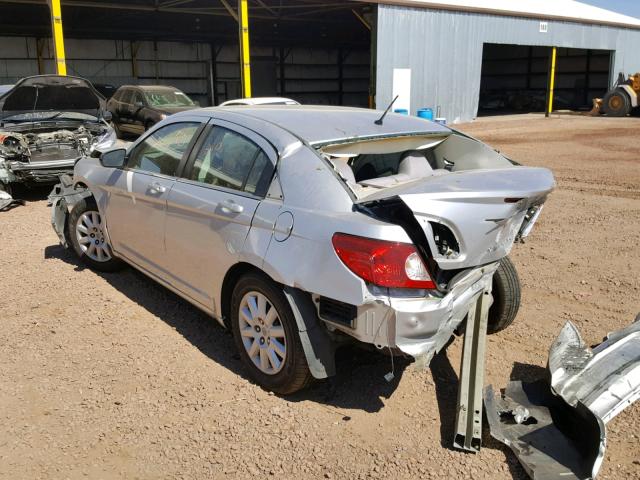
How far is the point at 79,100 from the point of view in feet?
32.1

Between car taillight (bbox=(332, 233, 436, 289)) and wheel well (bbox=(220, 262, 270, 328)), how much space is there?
719 millimetres

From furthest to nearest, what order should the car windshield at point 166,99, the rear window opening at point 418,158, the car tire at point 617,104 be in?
the car tire at point 617,104
the car windshield at point 166,99
the rear window opening at point 418,158

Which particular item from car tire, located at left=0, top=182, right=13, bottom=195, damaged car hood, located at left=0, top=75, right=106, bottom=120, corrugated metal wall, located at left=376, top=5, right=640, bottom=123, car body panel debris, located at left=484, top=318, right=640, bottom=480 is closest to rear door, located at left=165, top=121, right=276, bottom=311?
car body panel debris, located at left=484, top=318, right=640, bottom=480

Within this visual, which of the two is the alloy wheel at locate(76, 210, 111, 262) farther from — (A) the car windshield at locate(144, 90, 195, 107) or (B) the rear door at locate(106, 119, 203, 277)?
(A) the car windshield at locate(144, 90, 195, 107)

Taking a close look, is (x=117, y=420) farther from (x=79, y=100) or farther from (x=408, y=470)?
(x=79, y=100)

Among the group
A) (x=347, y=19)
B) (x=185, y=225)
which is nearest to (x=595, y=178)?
(x=185, y=225)

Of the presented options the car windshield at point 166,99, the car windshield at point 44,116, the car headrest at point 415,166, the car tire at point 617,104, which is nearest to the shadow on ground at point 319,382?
the car headrest at point 415,166

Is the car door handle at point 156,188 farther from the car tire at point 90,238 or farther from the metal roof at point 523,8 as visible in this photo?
the metal roof at point 523,8

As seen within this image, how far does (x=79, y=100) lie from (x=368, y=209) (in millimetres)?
8382

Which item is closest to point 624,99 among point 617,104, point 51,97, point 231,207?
point 617,104

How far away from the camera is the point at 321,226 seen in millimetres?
2938

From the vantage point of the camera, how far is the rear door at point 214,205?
11.1 feet

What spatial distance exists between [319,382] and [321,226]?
3.60 ft

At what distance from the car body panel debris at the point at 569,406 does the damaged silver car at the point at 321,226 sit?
0.54m
